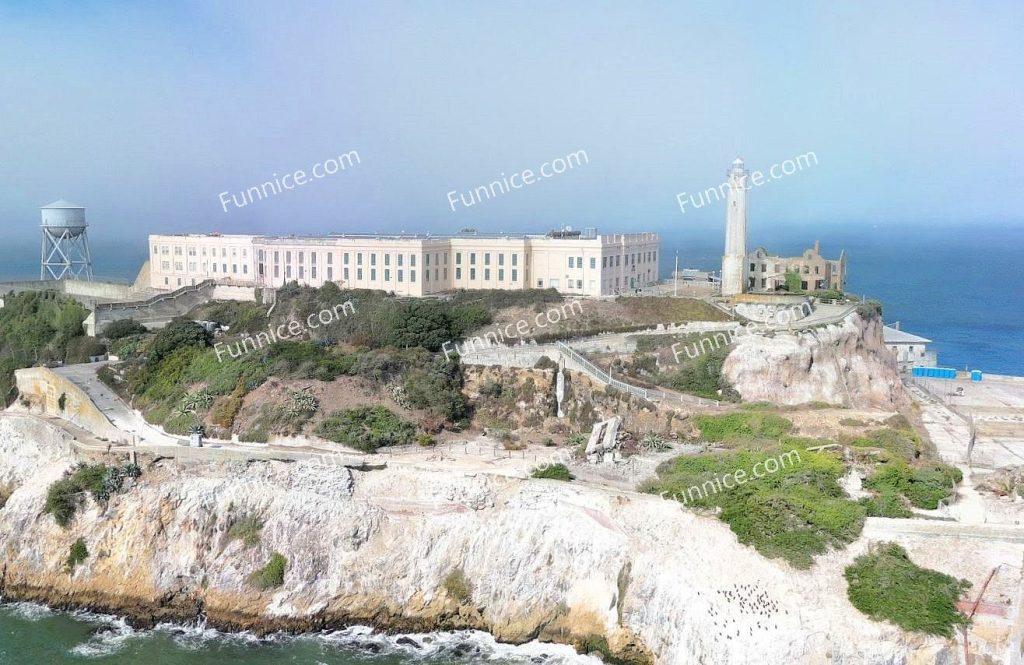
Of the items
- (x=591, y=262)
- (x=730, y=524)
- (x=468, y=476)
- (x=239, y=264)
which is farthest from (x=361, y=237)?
(x=730, y=524)

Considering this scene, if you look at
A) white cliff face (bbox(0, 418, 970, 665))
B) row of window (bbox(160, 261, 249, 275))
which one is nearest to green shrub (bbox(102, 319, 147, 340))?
row of window (bbox(160, 261, 249, 275))

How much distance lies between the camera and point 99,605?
1137 inches

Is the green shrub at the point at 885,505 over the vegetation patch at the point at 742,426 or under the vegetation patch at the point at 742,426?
under

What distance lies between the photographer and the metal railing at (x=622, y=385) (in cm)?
3709

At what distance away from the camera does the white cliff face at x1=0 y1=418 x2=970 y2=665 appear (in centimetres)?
2388

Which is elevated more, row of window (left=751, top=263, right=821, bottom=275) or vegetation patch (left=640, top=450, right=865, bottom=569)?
row of window (left=751, top=263, right=821, bottom=275)

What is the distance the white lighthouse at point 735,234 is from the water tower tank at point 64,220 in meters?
42.9

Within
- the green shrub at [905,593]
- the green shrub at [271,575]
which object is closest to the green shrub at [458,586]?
the green shrub at [271,575]

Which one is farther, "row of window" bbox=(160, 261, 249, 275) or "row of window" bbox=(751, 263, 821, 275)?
"row of window" bbox=(751, 263, 821, 275)

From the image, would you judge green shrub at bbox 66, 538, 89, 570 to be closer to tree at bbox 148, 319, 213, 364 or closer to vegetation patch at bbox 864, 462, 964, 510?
tree at bbox 148, 319, 213, 364

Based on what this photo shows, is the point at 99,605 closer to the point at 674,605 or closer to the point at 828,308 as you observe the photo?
the point at 674,605

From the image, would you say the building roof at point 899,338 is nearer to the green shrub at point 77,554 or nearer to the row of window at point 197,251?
the row of window at point 197,251

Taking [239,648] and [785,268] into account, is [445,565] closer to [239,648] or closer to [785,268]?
[239,648]

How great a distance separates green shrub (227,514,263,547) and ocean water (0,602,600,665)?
297 cm
